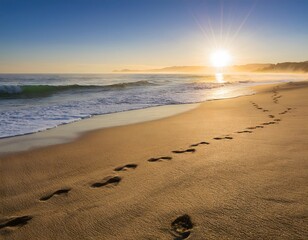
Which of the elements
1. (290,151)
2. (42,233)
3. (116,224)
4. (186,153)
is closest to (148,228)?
(116,224)

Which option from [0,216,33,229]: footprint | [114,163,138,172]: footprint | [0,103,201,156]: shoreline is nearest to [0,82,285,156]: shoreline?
[0,103,201,156]: shoreline

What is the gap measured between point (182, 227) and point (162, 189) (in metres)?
0.76

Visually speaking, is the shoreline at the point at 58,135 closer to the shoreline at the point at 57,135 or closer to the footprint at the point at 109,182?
the shoreline at the point at 57,135

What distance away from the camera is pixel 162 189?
2.98 meters

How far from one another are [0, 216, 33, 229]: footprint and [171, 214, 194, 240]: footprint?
4.66 ft

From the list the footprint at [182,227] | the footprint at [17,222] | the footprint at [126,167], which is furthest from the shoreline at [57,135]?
the footprint at [182,227]

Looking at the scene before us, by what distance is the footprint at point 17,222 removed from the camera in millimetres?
2518

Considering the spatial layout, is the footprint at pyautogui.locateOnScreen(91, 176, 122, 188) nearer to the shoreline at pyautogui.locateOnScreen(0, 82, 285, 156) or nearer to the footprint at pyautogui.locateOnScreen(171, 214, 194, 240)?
the footprint at pyautogui.locateOnScreen(171, 214, 194, 240)

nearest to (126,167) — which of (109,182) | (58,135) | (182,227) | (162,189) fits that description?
(109,182)

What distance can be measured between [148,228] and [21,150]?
3.81 metres

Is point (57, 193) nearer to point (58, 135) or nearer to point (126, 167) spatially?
point (126, 167)

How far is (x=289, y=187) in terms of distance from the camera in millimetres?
2764

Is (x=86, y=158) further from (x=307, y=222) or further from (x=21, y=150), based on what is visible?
(x=307, y=222)

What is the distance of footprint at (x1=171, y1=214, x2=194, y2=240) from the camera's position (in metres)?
2.14
